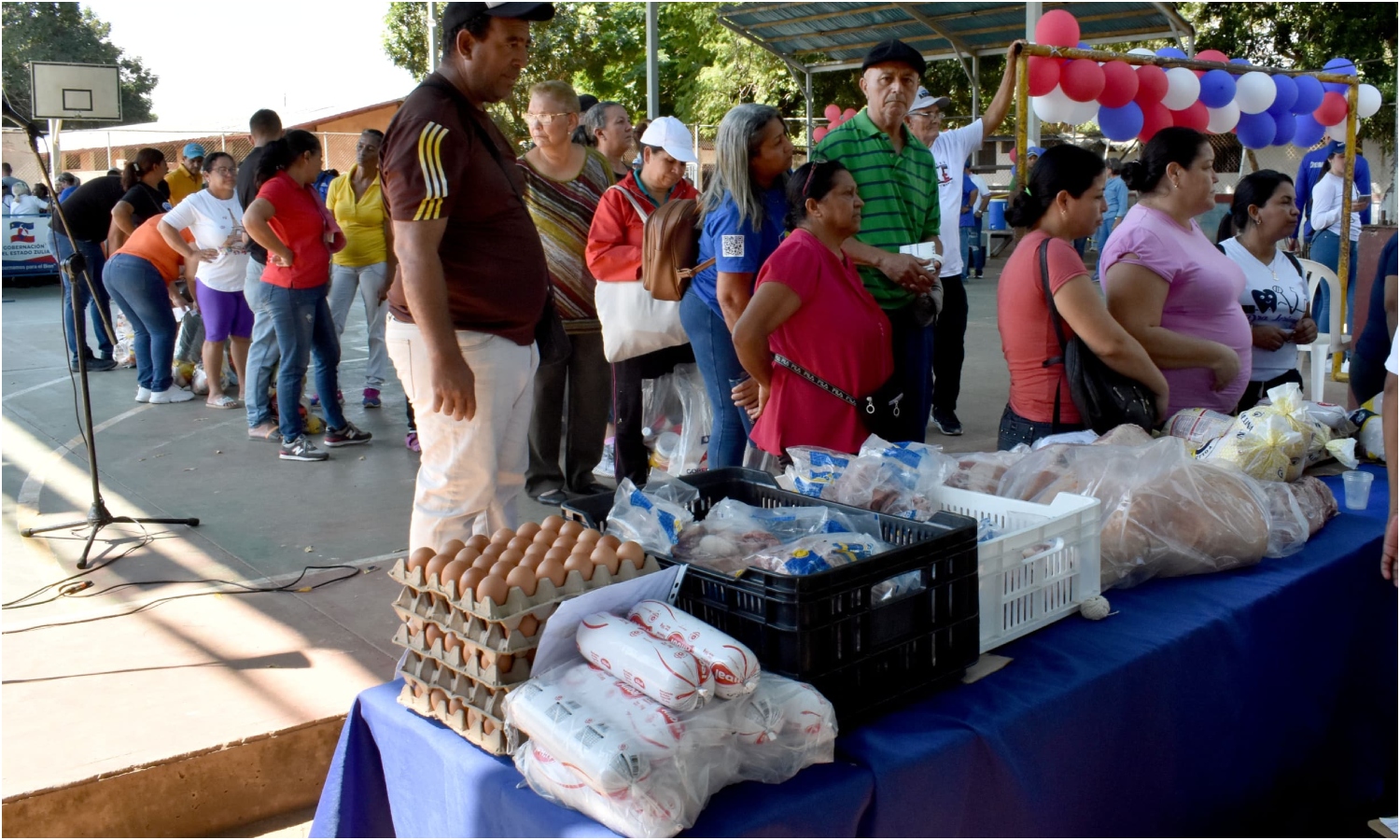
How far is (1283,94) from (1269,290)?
318cm

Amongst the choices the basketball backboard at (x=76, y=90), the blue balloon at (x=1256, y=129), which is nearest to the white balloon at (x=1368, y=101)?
the blue balloon at (x=1256, y=129)

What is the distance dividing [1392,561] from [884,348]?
1367mm

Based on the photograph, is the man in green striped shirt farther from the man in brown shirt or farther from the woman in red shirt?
the woman in red shirt

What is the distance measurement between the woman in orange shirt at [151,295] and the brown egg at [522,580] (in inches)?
259

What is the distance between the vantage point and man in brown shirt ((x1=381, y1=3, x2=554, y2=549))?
2.48 meters

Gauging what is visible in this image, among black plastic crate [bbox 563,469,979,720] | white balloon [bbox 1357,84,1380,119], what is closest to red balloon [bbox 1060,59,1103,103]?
white balloon [bbox 1357,84,1380,119]

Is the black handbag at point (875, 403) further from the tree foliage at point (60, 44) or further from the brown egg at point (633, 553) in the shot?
the tree foliage at point (60, 44)

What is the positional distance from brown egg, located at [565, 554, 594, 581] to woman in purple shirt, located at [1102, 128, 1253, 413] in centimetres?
227

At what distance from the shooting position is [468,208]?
2.62 metres

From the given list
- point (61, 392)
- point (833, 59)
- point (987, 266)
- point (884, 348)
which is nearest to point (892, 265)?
point (884, 348)

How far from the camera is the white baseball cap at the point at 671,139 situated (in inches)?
176

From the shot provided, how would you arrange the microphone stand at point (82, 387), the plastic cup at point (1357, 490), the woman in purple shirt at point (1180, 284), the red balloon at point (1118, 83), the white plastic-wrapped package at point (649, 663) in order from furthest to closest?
1. the red balloon at point (1118, 83)
2. the microphone stand at point (82, 387)
3. the woman in purple shirt at point (1180, 284)
4. the plastic cup at point (1357, 490)
5. the white plastic-wrapped package at point (649, 663)

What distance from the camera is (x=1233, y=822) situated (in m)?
2.17

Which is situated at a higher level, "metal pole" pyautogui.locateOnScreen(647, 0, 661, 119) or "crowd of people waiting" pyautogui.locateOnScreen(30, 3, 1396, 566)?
"metal pole" pyautogui.locateOnScreen(647, 0, 661, 119)
